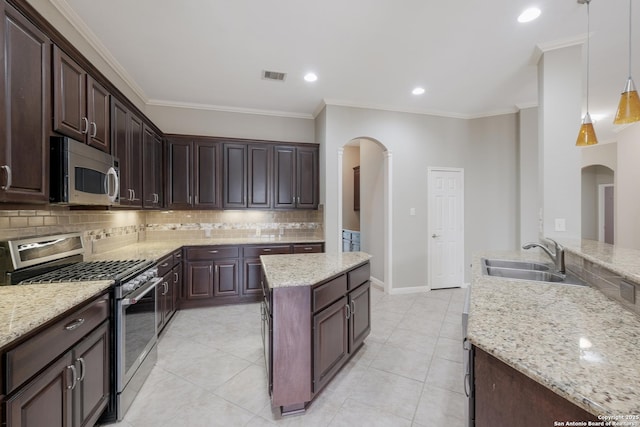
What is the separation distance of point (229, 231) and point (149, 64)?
243 cm

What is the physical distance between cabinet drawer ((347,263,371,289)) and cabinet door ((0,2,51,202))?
6.98 ft

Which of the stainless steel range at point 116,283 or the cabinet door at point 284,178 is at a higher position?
the cabinet door at point 284,178

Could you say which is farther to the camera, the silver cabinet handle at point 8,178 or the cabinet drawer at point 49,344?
the silver cabinet handle at point 8,178

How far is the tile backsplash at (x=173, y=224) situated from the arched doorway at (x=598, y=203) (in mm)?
8129

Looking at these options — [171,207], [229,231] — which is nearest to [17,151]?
[171,207]

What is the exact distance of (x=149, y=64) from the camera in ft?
10.6

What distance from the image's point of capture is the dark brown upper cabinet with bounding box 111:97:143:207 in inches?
105

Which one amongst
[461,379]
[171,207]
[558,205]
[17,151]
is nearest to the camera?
[17,151]

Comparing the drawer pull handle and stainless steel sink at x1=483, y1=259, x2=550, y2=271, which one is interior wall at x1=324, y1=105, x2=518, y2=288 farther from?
the drawer pull handle

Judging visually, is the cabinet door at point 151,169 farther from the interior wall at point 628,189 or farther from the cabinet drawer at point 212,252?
the interior wall at point 628,189

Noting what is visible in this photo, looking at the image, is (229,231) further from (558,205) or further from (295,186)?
(558,205)

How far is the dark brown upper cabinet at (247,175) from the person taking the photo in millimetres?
4273

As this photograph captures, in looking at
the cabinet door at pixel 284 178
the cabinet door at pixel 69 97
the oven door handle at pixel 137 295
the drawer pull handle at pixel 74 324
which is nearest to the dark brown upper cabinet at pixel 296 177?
the cabinet door at pixel 284 178

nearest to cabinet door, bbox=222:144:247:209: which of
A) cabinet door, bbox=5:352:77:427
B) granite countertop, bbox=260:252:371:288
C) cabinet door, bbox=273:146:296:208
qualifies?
cabinet door, bbox=273:146:296:208
